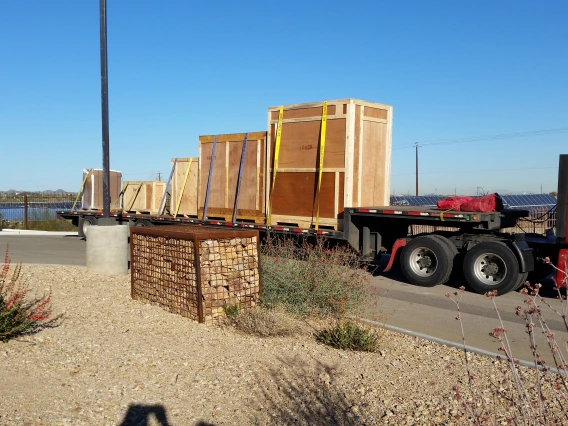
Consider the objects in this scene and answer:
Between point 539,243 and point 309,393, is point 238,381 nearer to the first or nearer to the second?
point 309,393

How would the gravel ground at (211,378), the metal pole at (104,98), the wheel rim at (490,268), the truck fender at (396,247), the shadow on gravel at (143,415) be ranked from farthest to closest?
the truck fender at (396,247)
the metal pole at (104,98)
the wheel rim at (490,268)
the gravel ground at (211,378)
the shadow on gravel at (143,415)

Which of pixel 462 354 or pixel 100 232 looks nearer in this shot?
pixel 462 354

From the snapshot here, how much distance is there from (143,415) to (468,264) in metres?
8.53

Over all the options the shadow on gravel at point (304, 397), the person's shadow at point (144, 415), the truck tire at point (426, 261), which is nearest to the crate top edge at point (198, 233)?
the shadow on gravel at point (304, 397)

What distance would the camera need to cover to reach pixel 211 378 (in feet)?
18.9

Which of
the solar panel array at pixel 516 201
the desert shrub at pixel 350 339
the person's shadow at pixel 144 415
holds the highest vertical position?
the solar panel array at pixel 516 201

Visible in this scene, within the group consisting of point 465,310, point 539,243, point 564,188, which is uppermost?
point 564,188

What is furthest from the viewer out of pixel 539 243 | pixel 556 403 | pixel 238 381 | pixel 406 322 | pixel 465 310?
pixel 539 243

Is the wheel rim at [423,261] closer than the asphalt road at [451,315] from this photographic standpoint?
No

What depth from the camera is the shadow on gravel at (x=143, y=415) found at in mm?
4754

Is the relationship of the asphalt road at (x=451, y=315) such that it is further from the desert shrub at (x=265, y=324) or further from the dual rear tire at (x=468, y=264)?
the desert shrub at (x=265, y=324)

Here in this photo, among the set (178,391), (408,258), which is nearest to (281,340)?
(178,391)

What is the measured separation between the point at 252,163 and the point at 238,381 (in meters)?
10.7

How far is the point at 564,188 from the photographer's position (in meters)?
11.0
